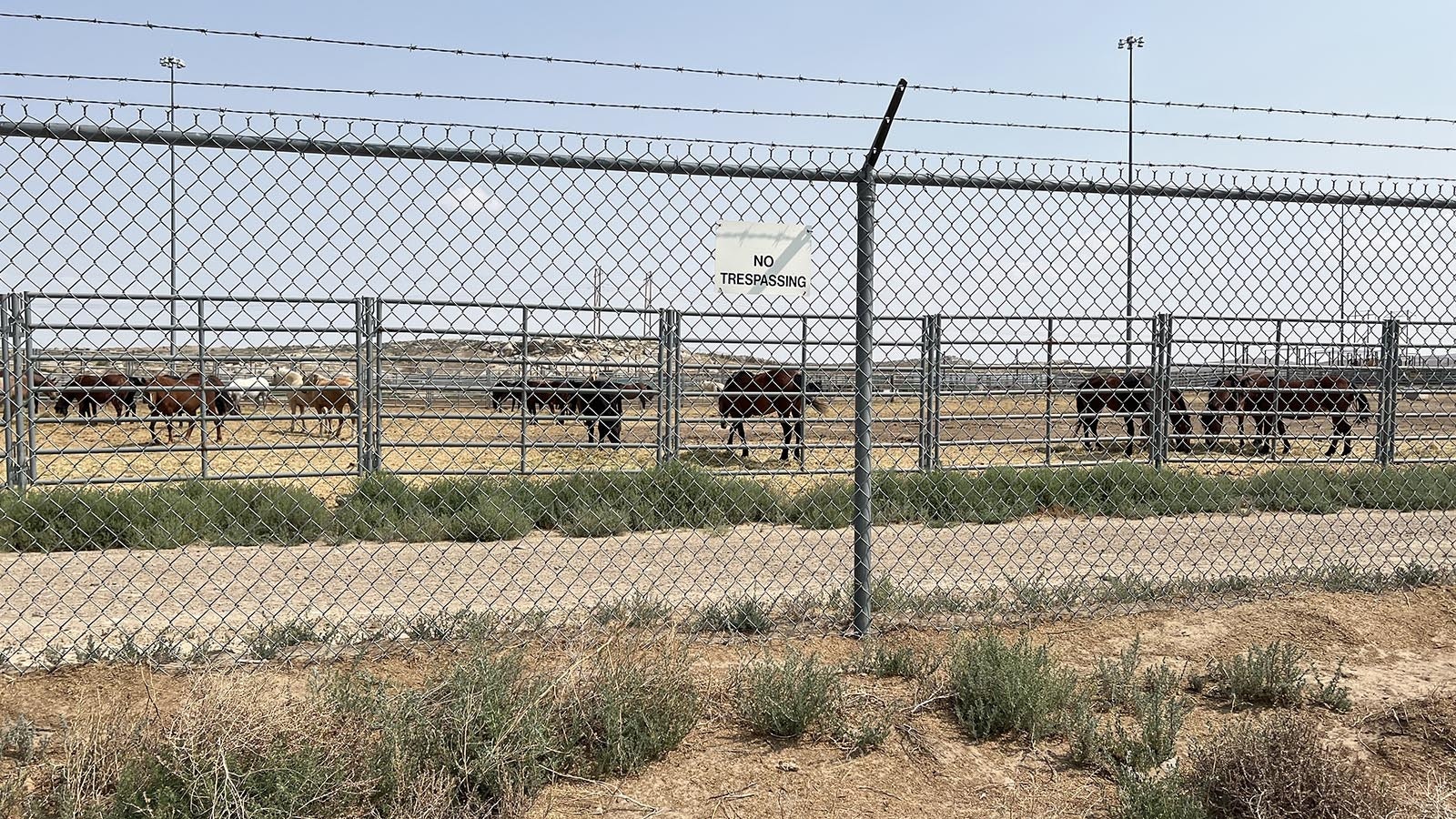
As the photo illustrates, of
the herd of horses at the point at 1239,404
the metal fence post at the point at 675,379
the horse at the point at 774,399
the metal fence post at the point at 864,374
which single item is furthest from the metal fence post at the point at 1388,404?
the metal fence post at the point at 864,374

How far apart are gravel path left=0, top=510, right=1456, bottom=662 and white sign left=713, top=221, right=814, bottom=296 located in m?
2.04

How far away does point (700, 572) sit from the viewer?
759cm

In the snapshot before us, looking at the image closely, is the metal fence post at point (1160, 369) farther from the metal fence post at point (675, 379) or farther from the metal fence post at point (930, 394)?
the metal fence post at point (675, 379)

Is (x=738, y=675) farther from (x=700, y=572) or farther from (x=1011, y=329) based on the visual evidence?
(x=1011, y=329)

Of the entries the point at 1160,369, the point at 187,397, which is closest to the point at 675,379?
the point at 1160,369

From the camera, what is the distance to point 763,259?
476 centimetres

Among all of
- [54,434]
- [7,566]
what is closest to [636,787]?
[7,566]

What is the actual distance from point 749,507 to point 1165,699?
5.97 m

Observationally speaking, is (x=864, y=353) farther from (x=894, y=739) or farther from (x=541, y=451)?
(x=541, y=451)

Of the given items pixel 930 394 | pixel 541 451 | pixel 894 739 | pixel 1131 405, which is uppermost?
pixel 930 394

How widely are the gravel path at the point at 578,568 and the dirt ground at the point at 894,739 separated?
92cm

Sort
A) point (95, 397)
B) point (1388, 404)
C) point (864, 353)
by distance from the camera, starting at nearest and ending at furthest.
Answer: point (864, 353), point (1388, 404), point (95, 397)

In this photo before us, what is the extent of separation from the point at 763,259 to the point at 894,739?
2.16 meters

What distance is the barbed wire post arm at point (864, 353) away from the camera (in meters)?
5.00
